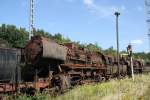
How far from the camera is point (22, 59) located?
68.0 ft

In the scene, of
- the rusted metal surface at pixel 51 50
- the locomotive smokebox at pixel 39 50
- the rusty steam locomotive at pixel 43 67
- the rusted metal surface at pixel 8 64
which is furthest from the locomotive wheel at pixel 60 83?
the rusted metal surface at pixel 8 64

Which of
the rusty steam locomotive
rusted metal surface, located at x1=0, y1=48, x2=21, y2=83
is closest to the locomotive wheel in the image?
the rusty steam locomotive

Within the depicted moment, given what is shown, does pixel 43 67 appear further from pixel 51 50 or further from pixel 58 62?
pixel 58 62

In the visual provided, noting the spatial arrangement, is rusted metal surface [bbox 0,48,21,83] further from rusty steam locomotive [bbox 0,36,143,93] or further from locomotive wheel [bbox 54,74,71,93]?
locomotive wheel [bbox 54,74,71,93]

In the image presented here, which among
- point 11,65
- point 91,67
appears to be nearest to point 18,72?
point 11,65

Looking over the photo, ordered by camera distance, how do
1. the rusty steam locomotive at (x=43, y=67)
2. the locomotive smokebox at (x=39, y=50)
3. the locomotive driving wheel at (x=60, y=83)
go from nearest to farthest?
1. the rusty steam locomotive at (x=43, y=67)
2. the locomotive smokebox at (x=39, y=50)
3. the locomotive driving wheel at (x=60, y=83)

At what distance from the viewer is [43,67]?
22.1m

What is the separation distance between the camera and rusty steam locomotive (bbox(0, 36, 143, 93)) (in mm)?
17697

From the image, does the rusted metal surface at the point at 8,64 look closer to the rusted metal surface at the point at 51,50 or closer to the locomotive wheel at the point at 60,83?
the rusted metal surface at the point at 51,50

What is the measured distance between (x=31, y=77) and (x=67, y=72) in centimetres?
450

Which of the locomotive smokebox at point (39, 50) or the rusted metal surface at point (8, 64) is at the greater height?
the locomotive smokebox at point (39, 50)

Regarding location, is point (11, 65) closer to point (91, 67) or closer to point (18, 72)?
point (18, 72)

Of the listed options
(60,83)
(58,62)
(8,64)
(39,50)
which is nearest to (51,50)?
(39,50)

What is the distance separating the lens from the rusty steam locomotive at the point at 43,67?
58.1ft
